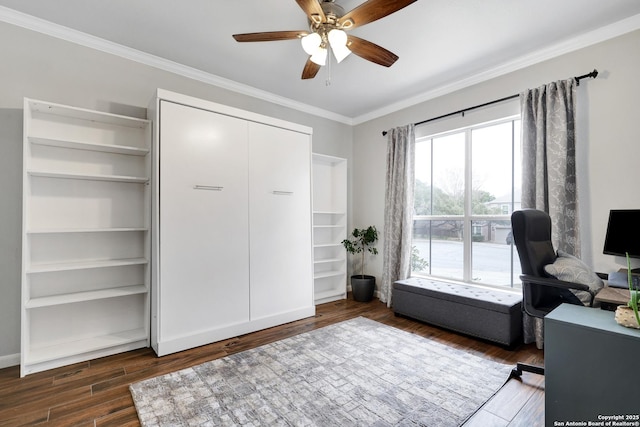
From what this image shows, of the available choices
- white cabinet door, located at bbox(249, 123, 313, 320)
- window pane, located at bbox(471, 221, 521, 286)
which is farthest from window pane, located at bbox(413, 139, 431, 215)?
white cabinet door, located at bbox(249, 123, 313, 320)

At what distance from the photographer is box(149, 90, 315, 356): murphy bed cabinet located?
2.47 m

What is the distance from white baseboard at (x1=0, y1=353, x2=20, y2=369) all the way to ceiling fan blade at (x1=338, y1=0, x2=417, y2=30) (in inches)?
136

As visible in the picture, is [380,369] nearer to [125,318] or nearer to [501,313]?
[501,313]

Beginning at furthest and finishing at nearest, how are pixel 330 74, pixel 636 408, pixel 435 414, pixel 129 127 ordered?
pixel 330 74, pixel 129 127, pixel 435 414, pixel 636 408

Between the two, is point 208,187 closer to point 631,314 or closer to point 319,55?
point 319,55

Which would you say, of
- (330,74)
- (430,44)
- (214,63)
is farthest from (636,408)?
(214,63)

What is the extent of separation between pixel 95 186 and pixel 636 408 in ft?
12.1

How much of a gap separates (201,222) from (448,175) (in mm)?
2941

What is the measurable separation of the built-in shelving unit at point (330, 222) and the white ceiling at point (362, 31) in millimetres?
1293

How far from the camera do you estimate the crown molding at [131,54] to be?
228cm

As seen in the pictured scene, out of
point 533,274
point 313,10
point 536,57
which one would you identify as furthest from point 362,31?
point 533,274

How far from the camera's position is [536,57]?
2.77 meters

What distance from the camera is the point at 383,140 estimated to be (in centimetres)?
424

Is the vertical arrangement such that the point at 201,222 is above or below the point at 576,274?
above
